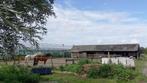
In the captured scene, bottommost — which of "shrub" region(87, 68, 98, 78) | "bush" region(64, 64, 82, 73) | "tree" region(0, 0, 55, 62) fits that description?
"shrub" region(87, 68, 98, 78)

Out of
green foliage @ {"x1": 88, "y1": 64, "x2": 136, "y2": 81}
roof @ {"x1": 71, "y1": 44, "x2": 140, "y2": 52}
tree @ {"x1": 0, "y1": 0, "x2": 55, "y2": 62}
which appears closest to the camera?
→ tree @ {"x1": 0, "y1": 0, "x2": 55, "y2": 62}

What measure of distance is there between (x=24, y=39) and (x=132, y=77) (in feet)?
50.8

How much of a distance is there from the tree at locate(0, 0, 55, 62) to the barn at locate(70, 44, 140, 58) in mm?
53101

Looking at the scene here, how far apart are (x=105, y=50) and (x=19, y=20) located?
57.4 metres

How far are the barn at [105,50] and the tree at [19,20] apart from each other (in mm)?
53101

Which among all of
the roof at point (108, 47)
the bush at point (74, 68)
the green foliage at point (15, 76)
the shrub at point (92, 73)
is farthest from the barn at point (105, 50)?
the green foliage at point (15, 76)

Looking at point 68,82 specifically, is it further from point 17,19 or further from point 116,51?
point 116,51

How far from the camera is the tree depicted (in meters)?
9.50

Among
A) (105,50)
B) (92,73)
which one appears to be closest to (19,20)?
(92,73)

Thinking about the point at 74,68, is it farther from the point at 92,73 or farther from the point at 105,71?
the point at 105,71

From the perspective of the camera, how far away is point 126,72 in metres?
24.2

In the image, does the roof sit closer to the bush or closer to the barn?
the barn

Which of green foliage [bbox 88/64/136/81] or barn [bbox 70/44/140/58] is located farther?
barn [bbox 70/44/140/58]

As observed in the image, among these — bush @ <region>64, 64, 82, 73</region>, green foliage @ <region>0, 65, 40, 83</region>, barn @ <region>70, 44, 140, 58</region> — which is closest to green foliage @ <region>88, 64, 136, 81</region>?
bush @ <region>64, 64, 82, 73</region>
